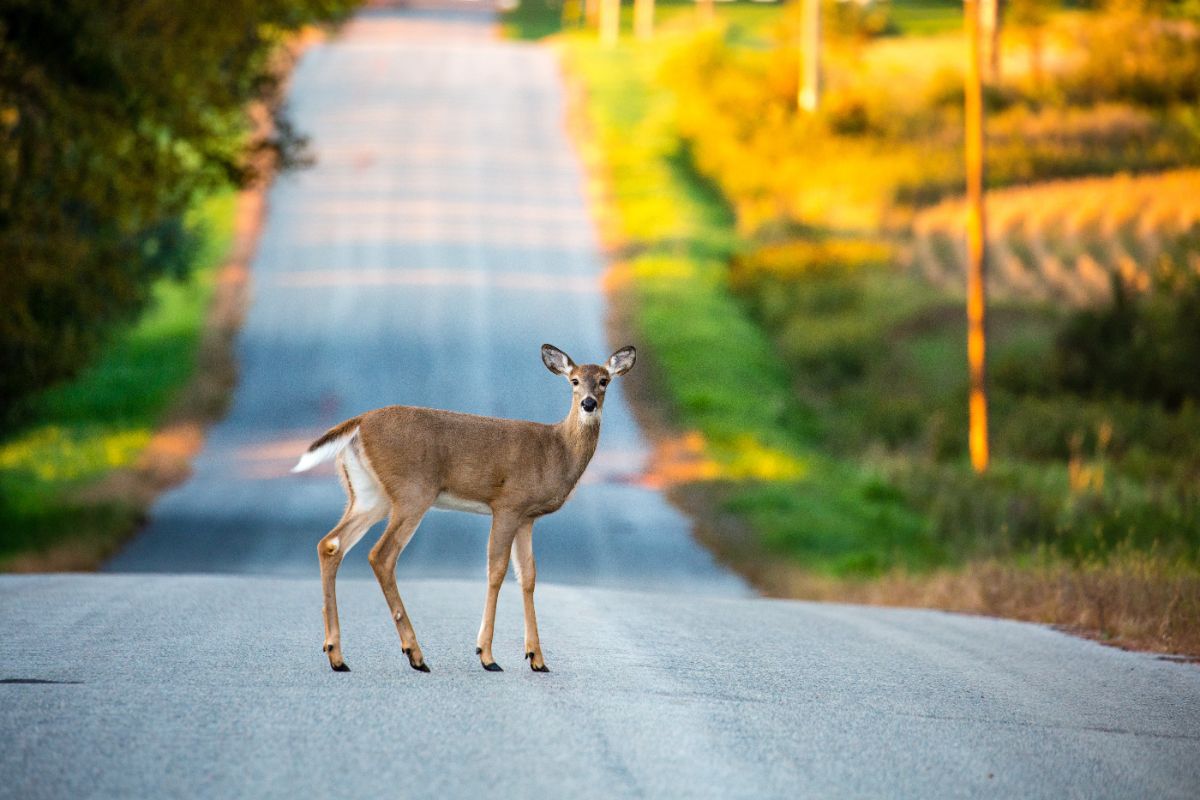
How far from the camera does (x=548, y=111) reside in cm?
7131

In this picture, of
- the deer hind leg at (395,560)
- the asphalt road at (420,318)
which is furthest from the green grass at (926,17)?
the deer hind leg at (395,560)

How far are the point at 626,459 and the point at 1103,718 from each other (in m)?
23.2

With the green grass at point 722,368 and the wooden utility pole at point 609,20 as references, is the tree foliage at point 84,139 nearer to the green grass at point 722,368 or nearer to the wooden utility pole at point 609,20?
the green grass at point 722,368

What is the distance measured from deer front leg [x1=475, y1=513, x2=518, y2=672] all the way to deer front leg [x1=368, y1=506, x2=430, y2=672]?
37 centimetres

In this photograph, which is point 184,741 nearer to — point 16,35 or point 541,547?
point 16,35

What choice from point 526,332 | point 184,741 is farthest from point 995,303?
point 184,741

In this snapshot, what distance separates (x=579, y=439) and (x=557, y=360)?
0.48 metres

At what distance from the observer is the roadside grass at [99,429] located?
87.4 ft

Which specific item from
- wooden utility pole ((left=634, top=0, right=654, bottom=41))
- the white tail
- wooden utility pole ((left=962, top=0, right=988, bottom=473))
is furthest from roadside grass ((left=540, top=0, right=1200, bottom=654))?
wooden utility pole ((left=634, top=0, right=654, bottom=41))

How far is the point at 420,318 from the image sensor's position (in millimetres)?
45219

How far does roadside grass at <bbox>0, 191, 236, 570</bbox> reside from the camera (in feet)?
87.4

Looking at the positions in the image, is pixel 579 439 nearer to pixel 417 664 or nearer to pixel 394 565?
pixel 394 565

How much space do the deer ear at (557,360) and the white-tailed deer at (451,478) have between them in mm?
20

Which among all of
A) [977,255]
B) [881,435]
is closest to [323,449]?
[977,255]
